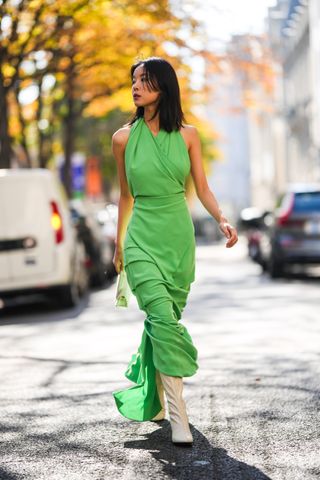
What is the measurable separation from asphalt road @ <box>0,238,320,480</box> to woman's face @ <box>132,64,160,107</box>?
5.24 feet

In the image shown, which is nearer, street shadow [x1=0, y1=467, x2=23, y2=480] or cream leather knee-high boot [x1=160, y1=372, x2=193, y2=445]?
street shadow [x1=0, y1=467, x2=23, y2=480]

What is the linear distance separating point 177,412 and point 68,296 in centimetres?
955

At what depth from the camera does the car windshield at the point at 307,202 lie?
19203 mm

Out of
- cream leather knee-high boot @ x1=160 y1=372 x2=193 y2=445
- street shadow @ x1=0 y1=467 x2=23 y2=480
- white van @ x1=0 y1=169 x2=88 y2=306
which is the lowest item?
street shadow @ x1=0 y1=467 x2=23 y2=480

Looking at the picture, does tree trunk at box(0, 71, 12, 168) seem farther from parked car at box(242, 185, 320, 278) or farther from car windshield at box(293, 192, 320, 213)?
car windshield at box(293, 192, 320, 213)

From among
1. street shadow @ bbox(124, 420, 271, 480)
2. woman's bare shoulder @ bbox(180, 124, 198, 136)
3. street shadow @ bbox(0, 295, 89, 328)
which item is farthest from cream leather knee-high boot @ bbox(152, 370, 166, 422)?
street shadow @ bbox(0, 295, 89, 328)

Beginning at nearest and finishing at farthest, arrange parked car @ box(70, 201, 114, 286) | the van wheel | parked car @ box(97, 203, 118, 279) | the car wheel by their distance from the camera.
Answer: the van wheel → parked car @ box(70, 201, 114, 286) → the car wheel → parked car @ box(97, 203, 118, 279)

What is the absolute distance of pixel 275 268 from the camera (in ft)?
65.6

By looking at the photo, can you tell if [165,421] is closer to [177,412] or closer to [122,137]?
[177,412]

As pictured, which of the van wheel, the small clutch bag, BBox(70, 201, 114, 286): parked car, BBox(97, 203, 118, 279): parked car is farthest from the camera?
BBox(97, 203, 118, 279): parked car

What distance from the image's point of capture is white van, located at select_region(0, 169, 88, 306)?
14.4 metres

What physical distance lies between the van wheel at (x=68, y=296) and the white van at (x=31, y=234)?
153 mm

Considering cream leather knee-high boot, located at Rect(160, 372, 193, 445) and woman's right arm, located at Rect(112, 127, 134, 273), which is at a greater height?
woman's right arm, located at Rect(112, 127, 134, 273)

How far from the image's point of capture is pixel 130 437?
19.7 feet
